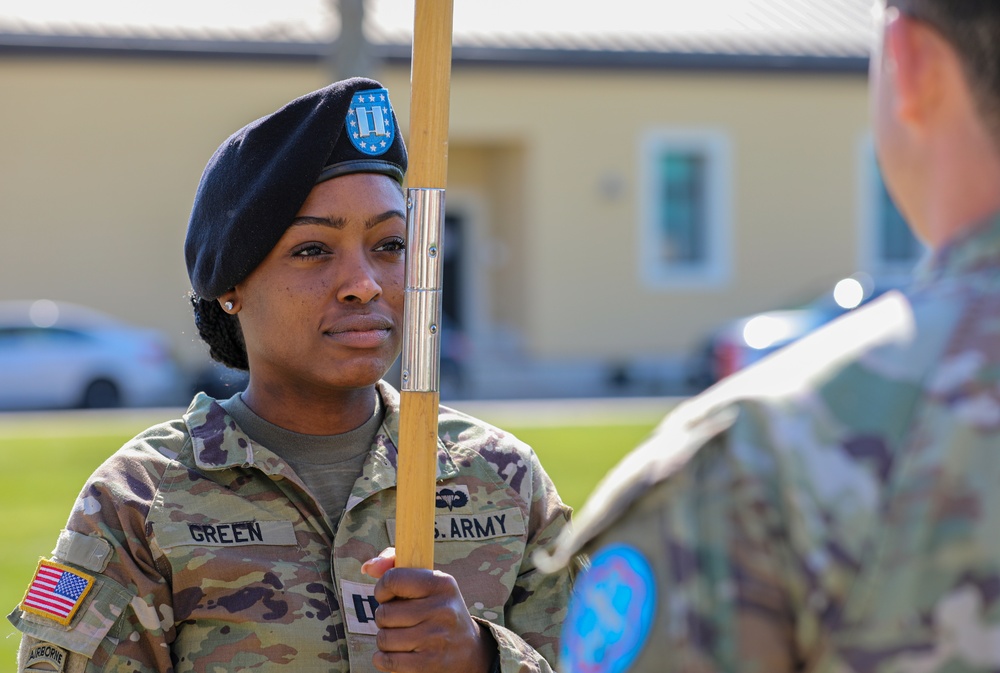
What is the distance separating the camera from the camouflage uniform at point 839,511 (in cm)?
112

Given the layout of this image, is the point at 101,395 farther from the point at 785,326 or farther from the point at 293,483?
the point at 293,483

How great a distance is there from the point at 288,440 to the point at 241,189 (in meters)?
0.48

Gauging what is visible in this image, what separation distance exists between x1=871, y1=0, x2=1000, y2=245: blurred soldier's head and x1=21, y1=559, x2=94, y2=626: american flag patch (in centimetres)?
155

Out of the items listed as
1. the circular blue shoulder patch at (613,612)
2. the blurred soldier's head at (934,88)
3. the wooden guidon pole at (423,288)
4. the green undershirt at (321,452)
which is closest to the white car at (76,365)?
the green undershirt at (321,452)

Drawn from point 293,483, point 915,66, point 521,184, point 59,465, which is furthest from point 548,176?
point 915,66

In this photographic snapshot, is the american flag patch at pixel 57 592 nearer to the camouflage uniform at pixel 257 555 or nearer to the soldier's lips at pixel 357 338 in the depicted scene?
the camouflage uniform at pixel 257 555

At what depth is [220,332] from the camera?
108 inches

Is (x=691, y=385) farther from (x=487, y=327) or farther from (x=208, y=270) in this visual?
(x=208, y=270)

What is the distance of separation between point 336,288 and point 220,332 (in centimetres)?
41

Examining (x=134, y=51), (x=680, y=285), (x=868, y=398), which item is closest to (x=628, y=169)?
(x=680, y=285)

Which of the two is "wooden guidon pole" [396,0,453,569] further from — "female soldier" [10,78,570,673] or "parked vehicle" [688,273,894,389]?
"parked vehicle" [688,273,894,389]

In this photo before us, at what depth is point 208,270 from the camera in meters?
2.54

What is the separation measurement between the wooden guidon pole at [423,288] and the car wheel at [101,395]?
15909 mm

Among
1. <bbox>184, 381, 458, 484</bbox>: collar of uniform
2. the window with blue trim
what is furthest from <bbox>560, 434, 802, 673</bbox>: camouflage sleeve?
the window with blue trim
